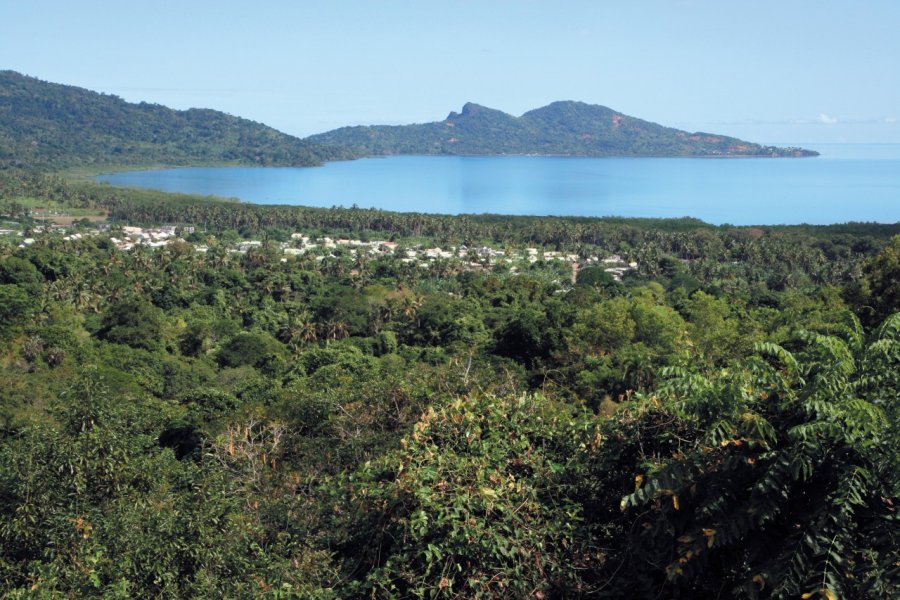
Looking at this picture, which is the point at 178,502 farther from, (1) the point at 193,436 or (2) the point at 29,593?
(1) the point at 193,436

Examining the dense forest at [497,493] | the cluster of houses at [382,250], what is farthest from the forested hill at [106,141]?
the dense forest at [497,493]

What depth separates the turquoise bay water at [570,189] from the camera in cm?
9275

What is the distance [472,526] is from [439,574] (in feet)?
1.12

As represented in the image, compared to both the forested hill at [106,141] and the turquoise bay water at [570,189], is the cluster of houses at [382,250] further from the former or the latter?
the forested hill at [106,141]

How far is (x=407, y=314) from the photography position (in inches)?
1246

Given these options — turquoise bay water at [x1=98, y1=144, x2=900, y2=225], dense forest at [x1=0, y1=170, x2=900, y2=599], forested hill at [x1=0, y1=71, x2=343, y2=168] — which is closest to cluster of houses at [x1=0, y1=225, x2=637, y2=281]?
turquoise bay water at [x1=98, y1=144, x2=900, y2=225]

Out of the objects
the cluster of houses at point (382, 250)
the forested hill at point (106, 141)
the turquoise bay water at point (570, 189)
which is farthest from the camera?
the forested hill at point (106, 141)

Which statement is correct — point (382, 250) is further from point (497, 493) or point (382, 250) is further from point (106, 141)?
point (106, 141)

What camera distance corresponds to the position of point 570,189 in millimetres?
124938

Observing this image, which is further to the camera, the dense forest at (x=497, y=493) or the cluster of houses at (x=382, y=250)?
the cluster of houses at (x=382, y=250)

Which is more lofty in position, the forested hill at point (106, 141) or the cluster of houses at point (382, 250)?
the forested hill at point (106, 141)

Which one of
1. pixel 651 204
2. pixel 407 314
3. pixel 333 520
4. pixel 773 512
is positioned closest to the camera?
pixel 773 512

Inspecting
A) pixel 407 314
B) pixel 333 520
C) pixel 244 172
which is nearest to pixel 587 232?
pixel 407 314

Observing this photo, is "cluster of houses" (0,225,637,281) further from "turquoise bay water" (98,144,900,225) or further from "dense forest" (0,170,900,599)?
"dense forest" (0,170,900,599)
